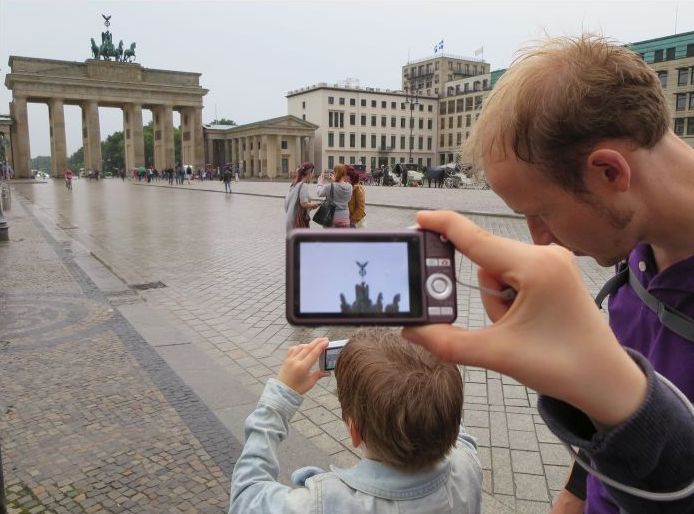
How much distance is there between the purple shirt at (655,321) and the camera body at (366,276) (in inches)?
17.5

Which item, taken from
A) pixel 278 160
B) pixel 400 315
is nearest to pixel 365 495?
pixel 400 315

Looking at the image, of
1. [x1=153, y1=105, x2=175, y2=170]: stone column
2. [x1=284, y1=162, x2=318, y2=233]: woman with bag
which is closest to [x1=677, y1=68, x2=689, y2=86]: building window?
[x1=153, y1=105, x2=175, y2=170]: stone column

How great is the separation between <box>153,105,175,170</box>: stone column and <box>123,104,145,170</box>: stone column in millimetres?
2903

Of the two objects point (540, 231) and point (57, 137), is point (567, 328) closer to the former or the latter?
point (540, 231)

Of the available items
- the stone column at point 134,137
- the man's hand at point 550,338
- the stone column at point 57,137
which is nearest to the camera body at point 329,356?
the man's hand at point 550,338

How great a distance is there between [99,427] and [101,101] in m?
78.6

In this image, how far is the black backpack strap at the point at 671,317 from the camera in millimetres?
1010

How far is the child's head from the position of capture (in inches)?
57.7

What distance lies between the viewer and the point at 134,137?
243ft

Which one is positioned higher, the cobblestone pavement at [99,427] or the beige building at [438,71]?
the beige building at [438,71]

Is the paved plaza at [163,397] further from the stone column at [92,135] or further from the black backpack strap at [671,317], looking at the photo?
the stone column at [92,135]

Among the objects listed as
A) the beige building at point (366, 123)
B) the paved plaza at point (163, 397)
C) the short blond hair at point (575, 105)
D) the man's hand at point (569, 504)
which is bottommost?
the paved plaza at point (163, 397)

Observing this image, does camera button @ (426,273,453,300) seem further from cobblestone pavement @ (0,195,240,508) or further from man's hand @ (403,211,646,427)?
cobblestone pavement @ (0,195,240,508)

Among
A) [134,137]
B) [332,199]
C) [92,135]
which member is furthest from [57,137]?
[332,199]
